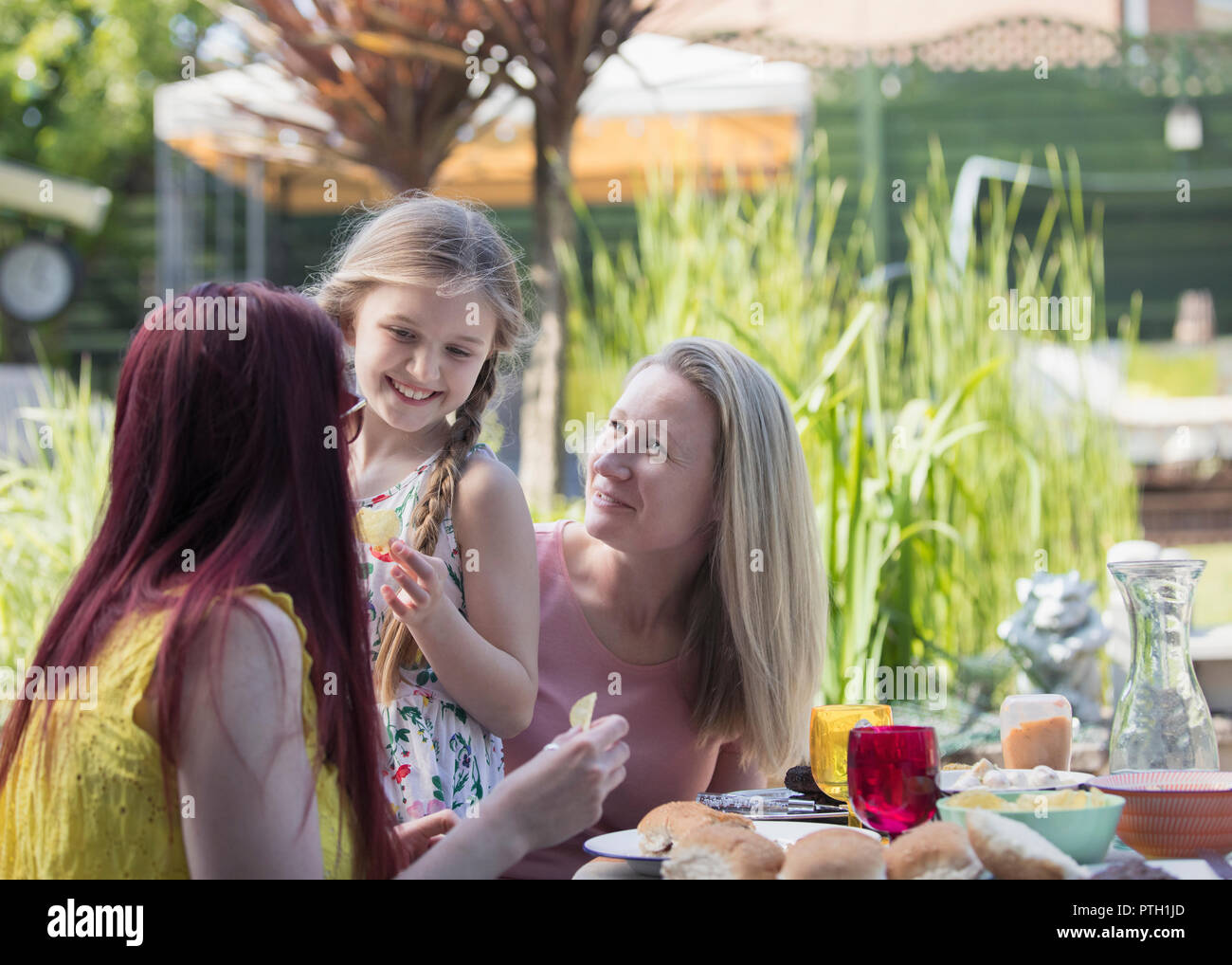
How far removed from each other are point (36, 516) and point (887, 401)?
2355mm

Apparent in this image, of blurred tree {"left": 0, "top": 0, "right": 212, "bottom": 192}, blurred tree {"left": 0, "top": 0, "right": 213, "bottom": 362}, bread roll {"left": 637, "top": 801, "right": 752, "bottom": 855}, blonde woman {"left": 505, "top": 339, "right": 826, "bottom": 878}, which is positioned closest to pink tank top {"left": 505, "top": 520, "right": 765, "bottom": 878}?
blonde woman {"left": 505, "top": 339, "right": 826, "bottom": 878}

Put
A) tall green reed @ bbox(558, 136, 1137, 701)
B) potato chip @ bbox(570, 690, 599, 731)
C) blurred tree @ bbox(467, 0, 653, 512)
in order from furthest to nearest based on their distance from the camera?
blurred tree @ bbox(467, 0, 653, 512) < tall green reed @ bbox(558, 136, 1137, 701) < potato chip @ bbox(570, 690, 599, 731)

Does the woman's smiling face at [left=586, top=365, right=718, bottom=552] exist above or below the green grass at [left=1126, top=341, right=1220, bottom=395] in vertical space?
below

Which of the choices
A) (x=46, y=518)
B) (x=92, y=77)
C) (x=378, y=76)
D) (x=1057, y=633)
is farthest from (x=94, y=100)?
(x=1057, y=633)

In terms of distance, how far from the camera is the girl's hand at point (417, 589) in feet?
4.36

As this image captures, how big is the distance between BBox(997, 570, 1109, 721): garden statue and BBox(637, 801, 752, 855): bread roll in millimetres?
1660

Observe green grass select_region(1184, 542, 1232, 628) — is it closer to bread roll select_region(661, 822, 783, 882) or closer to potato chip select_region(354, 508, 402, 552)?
potato chip select_region(354, 508, 402, 552)

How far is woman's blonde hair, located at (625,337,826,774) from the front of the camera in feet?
5.44

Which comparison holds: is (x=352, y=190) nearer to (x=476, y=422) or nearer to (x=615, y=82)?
(x=615, y=82)

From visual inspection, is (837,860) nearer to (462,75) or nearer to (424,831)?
(424,831)

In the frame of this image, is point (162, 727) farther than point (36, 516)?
No

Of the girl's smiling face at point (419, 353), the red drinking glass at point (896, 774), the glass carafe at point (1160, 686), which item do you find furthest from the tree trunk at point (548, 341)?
the red drinking glass at point (896, 774)
